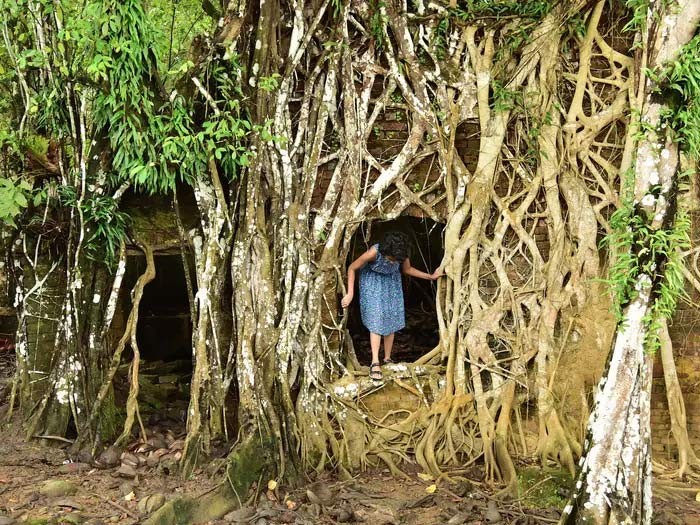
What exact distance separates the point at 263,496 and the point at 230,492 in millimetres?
239

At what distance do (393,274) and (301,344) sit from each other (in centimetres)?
106

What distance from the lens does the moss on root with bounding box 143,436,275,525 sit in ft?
13.2

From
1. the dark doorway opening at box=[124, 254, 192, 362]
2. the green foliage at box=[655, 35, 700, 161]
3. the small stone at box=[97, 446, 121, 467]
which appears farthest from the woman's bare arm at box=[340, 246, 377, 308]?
the dark doorway opening at box=[124, 254, 192, 362]

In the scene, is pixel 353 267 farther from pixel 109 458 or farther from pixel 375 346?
pixel 109 458

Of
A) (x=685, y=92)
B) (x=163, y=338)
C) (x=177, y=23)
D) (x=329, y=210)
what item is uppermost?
(x=177, y=23)

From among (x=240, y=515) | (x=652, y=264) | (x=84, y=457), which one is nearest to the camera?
(x=652, y=264)

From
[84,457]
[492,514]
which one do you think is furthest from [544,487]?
[84,457]

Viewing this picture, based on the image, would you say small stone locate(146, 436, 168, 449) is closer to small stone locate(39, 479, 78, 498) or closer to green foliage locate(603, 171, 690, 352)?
small stone locate(39, 479, 78, 498)

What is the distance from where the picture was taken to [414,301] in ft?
28.5

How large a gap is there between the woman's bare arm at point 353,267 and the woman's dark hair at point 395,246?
11 centimetres

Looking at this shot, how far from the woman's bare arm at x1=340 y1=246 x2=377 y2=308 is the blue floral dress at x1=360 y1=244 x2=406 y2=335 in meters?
0.11

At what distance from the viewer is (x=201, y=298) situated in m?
4.75

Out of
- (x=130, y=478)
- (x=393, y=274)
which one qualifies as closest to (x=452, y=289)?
(x=393, y=274)

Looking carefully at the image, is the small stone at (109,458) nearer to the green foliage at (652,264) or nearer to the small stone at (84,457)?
the small stone at (84,457)
